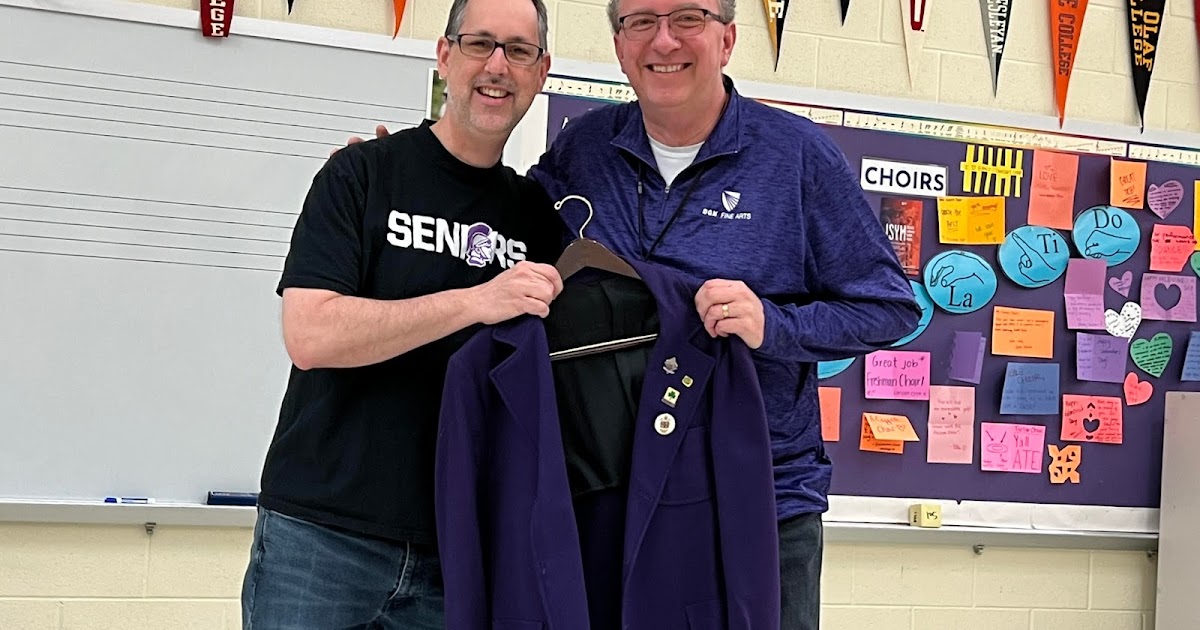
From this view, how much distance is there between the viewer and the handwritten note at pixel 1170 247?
3611 mm

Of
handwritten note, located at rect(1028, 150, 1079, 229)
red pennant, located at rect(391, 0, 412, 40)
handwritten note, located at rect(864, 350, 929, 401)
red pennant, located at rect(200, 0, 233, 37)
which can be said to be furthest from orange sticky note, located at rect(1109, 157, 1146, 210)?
red pennant, located at rect(200, 0, 233, 37)

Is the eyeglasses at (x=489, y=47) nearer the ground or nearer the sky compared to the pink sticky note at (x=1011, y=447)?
nearer the sky

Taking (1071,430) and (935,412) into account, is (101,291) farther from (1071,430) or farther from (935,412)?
(1071,430)

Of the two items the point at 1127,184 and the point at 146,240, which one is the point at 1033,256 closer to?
the point at 1127,184

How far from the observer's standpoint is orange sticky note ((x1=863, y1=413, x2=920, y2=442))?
3.38 meters

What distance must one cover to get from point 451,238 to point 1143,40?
2.60m

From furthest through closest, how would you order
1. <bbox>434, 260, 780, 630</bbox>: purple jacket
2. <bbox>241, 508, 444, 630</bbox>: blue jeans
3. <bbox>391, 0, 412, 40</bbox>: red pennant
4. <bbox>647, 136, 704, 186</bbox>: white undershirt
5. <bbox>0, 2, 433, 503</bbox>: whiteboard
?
1. <bbox>391, 0, 412, 40</bbox>: red pennant
2. <bbox>0, 2, 433, 503</bbox>: whiteboard
3. <bbox>647, 136, 704, 186</bbox>: white undershirt
4. <bbox>241, 508, 444, 630</bbox>: blue jeans
5. <bbox>434, 260, 780, 630</bbox>: purple jacket

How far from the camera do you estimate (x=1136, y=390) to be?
142 inches

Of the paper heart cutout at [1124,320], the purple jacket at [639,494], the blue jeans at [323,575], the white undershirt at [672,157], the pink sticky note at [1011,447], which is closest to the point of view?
the purple jacket at [639,494]

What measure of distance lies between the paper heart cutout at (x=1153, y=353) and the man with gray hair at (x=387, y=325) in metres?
2.35

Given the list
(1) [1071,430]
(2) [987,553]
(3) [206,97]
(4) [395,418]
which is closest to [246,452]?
(3) [206,97]

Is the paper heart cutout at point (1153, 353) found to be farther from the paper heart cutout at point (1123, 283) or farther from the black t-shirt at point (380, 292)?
the black t-shirt at point (380, 292)

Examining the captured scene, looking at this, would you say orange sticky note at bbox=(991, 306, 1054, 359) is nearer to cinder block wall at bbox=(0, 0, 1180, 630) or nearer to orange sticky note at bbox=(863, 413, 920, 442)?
orange sticky note at bbox=(863, 413, 920, 442)

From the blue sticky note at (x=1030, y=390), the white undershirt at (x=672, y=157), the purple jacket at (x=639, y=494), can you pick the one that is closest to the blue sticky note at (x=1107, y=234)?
the blue sticky note at (x=1030, y=390)
